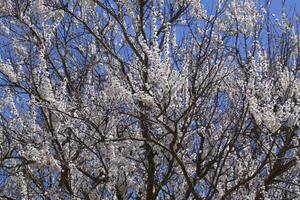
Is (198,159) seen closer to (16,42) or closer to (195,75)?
(195,75)

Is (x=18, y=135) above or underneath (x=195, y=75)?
underneath

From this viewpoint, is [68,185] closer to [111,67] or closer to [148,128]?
[148,128]

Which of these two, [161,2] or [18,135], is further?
[161,2]

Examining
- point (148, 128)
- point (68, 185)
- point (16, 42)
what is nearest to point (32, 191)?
point (68, 185)

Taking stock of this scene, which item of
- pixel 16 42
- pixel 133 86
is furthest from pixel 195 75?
pixel 16 42

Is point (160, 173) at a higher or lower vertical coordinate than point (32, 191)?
higher

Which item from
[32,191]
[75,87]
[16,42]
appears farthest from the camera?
[16,42]

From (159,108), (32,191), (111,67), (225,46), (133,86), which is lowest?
(32,191)

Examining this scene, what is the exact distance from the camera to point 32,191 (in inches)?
261

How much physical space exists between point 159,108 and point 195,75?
1160 mm

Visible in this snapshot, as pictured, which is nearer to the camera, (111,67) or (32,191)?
(32,191)

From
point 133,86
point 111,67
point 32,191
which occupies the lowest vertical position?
point 32,191

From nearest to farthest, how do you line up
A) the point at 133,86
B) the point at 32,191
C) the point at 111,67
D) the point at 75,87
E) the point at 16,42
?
the point at 32,191 < the point at 133,86 < the point at 111,67 < the point at 75,87 < the point at 16,42

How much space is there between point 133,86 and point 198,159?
1.19 m
